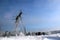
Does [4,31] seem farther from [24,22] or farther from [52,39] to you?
[52,39]

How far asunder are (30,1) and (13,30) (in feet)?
1.59

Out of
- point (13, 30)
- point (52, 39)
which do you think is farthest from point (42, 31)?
point (13, 30)

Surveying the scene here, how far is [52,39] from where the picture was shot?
7.95 ft

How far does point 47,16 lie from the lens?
98.7 inches

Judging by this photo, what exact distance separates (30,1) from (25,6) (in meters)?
0.10

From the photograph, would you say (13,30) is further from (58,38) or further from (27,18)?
(58,38)

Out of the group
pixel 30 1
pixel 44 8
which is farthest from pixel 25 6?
pixel 44 8

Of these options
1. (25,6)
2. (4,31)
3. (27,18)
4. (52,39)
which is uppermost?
(25,6)

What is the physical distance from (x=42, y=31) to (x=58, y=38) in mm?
247

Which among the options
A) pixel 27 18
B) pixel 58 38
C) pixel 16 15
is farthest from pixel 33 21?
pixel 58 38

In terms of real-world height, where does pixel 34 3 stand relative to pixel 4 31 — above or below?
above

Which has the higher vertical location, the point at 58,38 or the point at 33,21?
the point at 33,21

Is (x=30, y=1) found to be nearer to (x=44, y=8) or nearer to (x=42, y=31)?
(x=44, y=8)

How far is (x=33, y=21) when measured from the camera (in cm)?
251
